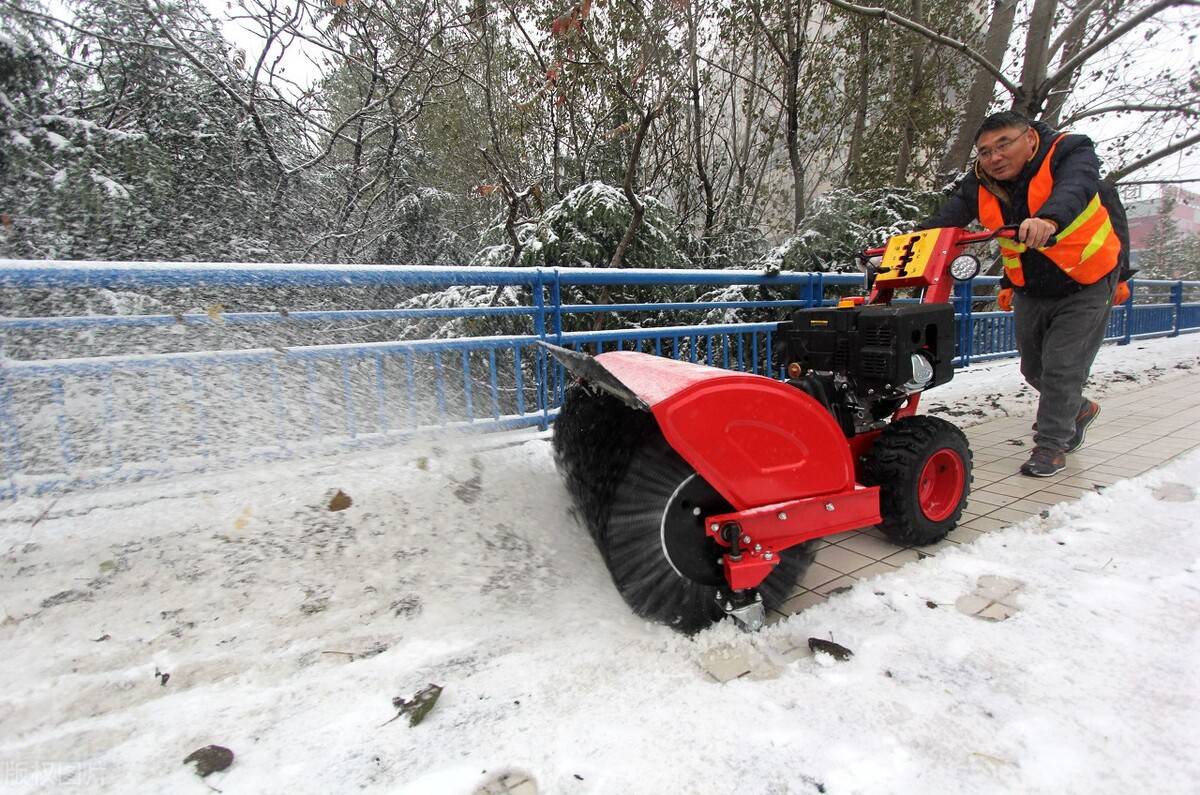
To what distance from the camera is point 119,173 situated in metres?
6.24

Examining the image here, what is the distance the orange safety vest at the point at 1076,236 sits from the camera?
9.23ft

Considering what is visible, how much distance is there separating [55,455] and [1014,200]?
4932mm

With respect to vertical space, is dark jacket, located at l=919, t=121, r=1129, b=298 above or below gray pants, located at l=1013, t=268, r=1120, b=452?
above

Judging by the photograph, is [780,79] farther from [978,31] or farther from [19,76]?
[19,76]

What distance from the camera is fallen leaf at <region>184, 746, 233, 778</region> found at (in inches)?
51.8

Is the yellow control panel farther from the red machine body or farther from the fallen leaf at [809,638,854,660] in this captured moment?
the fallen leaf at [809,638,854,660]

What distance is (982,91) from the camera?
910cm

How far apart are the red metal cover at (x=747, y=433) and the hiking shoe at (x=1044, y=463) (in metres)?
2.13

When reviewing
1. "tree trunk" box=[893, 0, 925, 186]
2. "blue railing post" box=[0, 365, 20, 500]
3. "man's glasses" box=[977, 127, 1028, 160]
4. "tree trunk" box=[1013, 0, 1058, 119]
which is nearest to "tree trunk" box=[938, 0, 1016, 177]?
"tree trunk" box=[893, 0, 925, 186]

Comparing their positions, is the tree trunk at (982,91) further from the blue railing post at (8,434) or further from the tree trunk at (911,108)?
the blue railing post at (8,434)

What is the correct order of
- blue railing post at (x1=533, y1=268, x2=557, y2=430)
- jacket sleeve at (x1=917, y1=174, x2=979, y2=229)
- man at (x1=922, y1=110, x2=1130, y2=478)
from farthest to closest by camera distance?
1. blue railing post at (x1=533, y1=268, x2=557, y2=430)
2. jacket sleeve at (x1=917, y1=174, x2=979, y2=229)
3. man at (x1=922, y1=110, x2=1130, y2=478)

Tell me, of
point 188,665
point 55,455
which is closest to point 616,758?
point 188,665

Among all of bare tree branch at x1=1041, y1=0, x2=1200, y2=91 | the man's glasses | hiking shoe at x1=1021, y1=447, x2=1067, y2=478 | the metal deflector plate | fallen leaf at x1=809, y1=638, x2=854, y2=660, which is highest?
bare tree branch at x1=1041, y1=0, x2=1200, y2=91

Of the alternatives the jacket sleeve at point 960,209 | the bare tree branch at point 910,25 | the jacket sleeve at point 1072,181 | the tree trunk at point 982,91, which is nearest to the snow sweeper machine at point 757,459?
the jacket sleeve at point 1072,181
